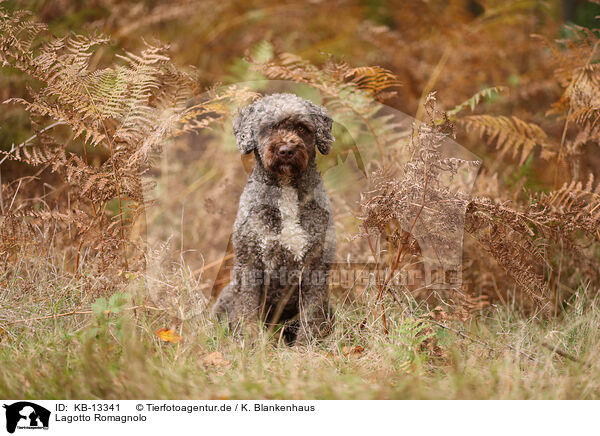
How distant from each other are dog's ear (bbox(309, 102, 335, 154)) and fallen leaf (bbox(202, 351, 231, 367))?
1547 mm

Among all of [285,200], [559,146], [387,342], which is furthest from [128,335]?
[559,146]

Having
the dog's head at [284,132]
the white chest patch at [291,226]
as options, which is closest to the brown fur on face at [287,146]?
the dog's head at [284,132]

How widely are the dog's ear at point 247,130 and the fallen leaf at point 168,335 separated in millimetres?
Result: 1311

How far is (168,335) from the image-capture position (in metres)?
3.53

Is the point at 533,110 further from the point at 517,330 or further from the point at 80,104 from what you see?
the point at 80,104

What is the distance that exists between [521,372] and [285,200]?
6.05 ft

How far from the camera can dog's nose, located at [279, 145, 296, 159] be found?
342 centimetres

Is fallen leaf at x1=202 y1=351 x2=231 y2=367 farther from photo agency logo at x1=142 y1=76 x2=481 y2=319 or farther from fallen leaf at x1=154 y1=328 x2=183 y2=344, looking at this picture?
photo agency logo at x1=142 y1=76 x2=481 y2=319
